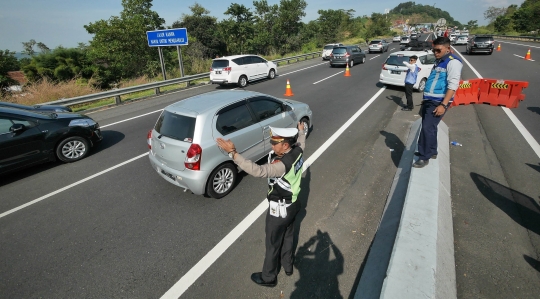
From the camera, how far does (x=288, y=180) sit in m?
2.52

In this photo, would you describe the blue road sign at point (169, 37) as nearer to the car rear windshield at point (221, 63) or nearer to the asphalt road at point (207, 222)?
the car rear windshield at point (221, 63)

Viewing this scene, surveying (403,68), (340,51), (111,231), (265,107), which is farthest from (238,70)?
(111,231)

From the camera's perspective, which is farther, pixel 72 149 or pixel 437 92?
pixel 72 149

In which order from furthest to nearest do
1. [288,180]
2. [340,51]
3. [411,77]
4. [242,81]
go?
1. [340,51]
2. [242,81]
3. [411,77]
4. [288,180]

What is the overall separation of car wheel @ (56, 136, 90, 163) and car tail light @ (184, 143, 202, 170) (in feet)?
13.1

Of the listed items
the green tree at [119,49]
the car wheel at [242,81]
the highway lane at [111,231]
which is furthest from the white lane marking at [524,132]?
the green tree at [119,49]

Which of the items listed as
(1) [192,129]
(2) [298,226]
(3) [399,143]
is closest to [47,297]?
(1) [192,129]

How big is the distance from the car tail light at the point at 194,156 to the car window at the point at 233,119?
0.51m

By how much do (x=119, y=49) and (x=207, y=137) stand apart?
26969 millimetres

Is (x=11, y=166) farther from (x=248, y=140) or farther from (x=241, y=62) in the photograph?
(x=241, y=62)

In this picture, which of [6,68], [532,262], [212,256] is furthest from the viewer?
[6,68]

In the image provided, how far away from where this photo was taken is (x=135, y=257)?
3377 millimetres

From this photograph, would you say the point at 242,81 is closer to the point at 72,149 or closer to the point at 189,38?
the point at 72,149

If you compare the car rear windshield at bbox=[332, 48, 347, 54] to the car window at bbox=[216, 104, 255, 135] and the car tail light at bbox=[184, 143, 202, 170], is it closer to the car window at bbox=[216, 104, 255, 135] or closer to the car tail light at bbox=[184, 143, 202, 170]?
the car window at bbox=[216, 104, 255, 135]
